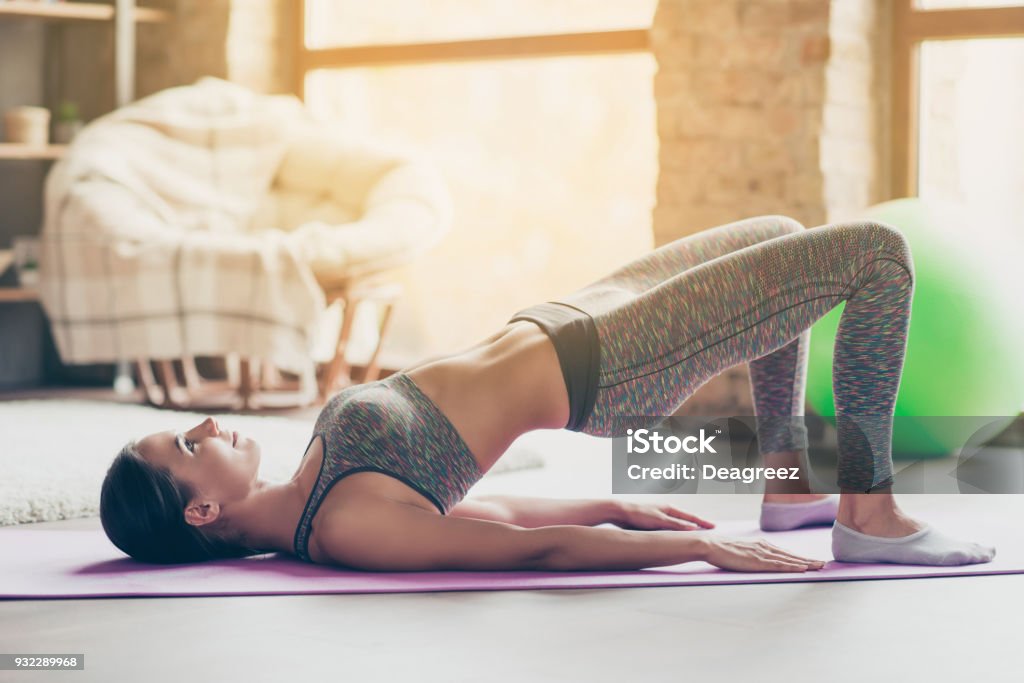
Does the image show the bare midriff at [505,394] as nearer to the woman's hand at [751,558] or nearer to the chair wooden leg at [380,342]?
the woman's hand at [751,558]

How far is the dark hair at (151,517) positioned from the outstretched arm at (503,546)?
0.72 feet

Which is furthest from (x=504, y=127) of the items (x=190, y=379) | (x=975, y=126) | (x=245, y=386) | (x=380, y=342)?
(x=975, y=126)

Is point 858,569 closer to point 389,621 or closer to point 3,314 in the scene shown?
point 389,621

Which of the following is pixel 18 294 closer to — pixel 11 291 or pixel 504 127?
pixel 11 291

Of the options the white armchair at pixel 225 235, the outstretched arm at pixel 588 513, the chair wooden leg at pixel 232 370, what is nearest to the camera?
the outstretched arm at pixel 588 513

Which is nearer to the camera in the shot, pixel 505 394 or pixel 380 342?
pixel 505 394

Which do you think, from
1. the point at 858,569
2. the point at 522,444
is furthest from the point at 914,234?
the point at 858,569

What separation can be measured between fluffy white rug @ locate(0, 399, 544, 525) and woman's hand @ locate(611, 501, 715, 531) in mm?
1016

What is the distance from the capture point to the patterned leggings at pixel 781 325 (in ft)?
6.64

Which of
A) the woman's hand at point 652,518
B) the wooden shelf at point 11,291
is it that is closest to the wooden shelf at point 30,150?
the wooden shelf at point 11,291

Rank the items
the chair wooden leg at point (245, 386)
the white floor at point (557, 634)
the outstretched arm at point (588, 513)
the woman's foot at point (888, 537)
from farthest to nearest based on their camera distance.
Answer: the chair wooden leg at point (245, 386) → the outstretched arm at point (588, 513) → the woman's foot at point (888, 537) → the white floor at point (557, 634)

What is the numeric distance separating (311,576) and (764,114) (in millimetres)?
2503

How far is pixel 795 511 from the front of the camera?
2.44 m

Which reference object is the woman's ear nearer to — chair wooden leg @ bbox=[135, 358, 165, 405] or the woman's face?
the woman's face
